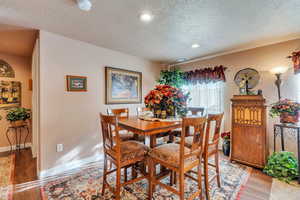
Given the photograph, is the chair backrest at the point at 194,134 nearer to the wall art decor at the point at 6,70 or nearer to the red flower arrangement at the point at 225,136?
the red flower arrangement at the point at 225,136

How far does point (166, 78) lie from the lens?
3.94 meters

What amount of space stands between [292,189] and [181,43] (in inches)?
111

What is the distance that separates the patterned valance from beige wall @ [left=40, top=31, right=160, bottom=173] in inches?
79.9

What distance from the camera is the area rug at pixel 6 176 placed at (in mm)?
1914

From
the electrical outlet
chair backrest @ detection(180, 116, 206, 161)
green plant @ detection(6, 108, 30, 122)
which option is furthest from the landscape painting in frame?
chair backrest @ detection(180, 116, 206, 161)

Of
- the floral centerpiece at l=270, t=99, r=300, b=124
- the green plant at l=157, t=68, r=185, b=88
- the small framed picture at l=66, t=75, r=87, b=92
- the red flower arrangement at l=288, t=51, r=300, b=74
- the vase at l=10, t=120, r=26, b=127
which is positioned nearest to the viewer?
the floral centerpiece at l=270, t=99, r=300, b=124

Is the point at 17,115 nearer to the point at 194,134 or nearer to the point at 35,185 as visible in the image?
the point at 35,185

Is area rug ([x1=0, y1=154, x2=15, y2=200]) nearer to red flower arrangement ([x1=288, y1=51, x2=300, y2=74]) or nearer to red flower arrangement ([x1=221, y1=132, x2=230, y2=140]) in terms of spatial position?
red flower arrangement ([x1=221, y1=132, x2=230, y2=140])

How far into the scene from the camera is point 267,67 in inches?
114

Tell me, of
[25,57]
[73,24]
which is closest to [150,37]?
[73,24]

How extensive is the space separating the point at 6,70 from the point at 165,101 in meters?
4.10

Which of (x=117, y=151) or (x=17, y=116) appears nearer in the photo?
(x=117, y=151)

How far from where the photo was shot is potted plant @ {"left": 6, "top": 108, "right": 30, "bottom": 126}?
331 cm

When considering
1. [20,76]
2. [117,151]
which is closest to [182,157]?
[117,151]
